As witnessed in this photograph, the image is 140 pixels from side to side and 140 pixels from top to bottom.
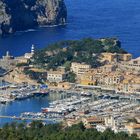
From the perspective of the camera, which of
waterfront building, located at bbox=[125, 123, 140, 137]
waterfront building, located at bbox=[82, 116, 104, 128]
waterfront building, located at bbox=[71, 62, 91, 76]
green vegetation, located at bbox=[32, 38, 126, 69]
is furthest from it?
green vegetation, located at bbox=[32, 38, 126, 69]

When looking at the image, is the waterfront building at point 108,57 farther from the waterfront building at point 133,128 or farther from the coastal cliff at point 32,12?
the coastal cliff at point 32,12

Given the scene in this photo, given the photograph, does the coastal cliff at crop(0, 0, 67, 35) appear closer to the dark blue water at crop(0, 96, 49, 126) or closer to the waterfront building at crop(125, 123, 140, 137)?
the dark blue water at crop(0, 96, 49, 126)

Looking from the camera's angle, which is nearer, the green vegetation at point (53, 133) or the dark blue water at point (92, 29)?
the green vegetation at point (53, 133)

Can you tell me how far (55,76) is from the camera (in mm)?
41031

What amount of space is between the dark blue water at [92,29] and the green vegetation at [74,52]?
2045mm

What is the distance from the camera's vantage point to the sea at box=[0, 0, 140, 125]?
5025 cm

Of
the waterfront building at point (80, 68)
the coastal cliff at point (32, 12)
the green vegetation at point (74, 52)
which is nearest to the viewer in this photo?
the waterfront building at point (80, 68)

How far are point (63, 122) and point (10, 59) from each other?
468 inches

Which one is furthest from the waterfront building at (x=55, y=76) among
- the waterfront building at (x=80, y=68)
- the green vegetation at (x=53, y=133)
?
the green vegetation at (x=53, y=133)

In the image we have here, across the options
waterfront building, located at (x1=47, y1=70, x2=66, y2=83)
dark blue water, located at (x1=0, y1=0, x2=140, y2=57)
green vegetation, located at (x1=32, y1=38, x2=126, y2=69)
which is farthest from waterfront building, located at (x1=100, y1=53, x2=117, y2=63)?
dark blue water, located at (x1=0, y1=0, x2=140, y2=57)

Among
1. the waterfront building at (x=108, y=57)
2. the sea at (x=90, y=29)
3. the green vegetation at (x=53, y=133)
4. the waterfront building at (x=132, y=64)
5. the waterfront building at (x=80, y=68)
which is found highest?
the sea at (x=90, y=29)

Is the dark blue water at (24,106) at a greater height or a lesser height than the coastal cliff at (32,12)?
lesser

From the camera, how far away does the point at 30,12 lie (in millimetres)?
59875

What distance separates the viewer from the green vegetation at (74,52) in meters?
43.0
